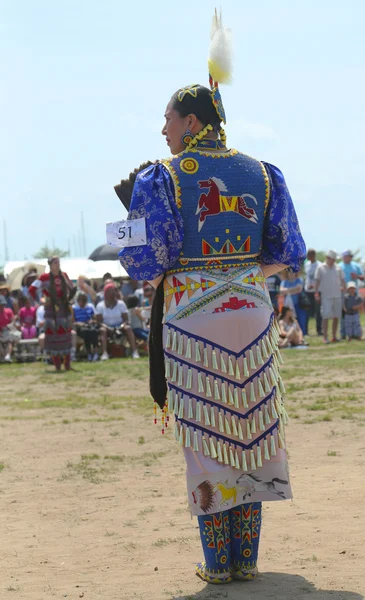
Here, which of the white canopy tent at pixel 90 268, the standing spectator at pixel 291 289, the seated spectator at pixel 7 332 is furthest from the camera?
the white canopy tent at pixel 90 268

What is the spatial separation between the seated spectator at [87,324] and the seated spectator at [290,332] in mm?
3375

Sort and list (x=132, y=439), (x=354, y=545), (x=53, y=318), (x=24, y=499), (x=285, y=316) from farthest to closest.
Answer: (x=285, y=316) < (x=53, y=318) < (x=132, y=439) < (x=24, y=499) < (x=354, y=545)

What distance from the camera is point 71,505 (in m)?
6.14

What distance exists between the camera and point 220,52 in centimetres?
468

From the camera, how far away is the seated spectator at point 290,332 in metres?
18.3

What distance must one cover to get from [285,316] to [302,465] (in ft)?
37.7

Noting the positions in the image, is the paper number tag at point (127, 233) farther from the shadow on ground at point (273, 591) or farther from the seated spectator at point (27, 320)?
the seated spectator at point (27, 320)

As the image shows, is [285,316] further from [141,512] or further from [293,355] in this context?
[141,512]

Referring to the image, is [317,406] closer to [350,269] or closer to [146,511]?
[146,511]

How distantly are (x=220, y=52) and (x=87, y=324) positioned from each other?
13.6 m

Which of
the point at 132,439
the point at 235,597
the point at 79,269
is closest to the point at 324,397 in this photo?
the point at 132,439

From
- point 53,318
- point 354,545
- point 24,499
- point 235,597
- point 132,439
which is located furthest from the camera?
point 53,318

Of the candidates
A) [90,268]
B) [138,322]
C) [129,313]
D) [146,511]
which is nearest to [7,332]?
[129,313]

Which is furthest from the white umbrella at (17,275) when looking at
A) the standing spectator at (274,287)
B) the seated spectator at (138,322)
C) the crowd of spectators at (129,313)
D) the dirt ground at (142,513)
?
the dirt ground at (142,513)
